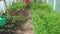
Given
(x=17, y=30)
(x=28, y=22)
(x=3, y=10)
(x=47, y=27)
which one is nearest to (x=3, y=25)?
(x=17, y=30)

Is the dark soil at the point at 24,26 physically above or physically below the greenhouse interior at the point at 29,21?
below

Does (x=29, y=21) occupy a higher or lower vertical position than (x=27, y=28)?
higher

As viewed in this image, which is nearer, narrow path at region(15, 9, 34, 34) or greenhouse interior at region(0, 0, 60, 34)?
greenhouse interior at region(0, 0, 60, 34)

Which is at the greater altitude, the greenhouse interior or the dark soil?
the greenhouse interior

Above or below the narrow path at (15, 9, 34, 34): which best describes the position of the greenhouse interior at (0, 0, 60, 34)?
above

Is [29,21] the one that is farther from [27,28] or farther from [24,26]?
Result: [27,28]

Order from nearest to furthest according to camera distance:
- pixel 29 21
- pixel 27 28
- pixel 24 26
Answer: pixel 27 28 < pixel 24 26 < pixel 29 21

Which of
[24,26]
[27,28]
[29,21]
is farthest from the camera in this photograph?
[29,21]

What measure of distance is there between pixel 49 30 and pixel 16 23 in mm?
1917

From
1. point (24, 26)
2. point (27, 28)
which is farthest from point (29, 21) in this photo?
point (27, 28)

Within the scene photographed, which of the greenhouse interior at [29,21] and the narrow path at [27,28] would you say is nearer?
the greenhouse interior at [29,21]

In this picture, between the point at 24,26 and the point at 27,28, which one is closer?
the point at 27,28

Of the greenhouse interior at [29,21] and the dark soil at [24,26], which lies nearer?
the greenhouse interior at [29,21]

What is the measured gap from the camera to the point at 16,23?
23.0ft
